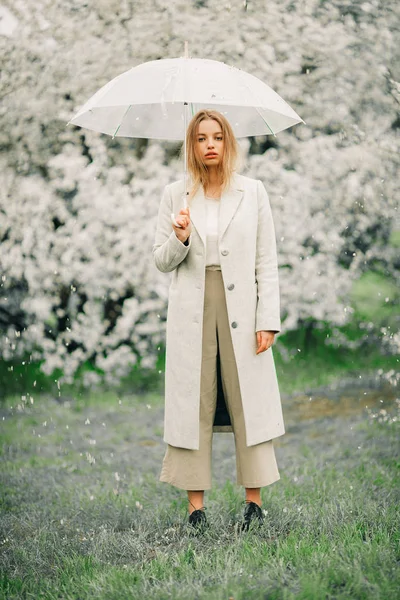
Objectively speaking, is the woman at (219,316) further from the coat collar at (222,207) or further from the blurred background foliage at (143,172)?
the blurred background foliage at (143,172)

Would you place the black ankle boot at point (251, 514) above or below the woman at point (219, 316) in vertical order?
below

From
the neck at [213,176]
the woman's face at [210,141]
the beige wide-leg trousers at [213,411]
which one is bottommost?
the beige wide-leg trousers at [213,411]

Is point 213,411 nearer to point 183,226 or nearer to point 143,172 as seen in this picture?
point 183,226

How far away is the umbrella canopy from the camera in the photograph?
10.1 ft

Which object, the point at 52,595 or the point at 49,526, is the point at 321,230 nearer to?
the point at 49,526

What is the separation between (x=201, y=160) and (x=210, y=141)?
11 cm

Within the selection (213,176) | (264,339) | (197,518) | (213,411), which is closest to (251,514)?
(197,518)

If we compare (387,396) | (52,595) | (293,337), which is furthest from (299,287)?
(52,595)

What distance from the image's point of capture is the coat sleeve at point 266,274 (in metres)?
3.22

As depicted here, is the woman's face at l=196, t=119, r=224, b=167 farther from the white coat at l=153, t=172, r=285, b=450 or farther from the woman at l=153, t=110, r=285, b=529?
the white coat at l=153, t=172, r=285, b=450

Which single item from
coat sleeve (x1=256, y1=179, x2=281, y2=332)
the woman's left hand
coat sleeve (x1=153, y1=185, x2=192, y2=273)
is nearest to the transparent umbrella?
coat sleeve (x1=153, y1=185, x2=192, y2=273)

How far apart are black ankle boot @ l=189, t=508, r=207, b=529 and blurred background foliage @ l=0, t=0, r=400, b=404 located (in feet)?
10.9

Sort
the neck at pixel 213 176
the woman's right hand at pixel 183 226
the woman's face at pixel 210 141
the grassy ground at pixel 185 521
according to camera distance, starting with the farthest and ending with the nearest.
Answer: the neck at pixel 213 176, the woman's face at pixel 210 141, the woman's right hand at pixel 183 226, the grassy ground at pixel 185 521

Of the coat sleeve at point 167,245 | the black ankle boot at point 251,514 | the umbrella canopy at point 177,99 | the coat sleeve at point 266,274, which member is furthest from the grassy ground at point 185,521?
the umbrella canopy at point 177,99
